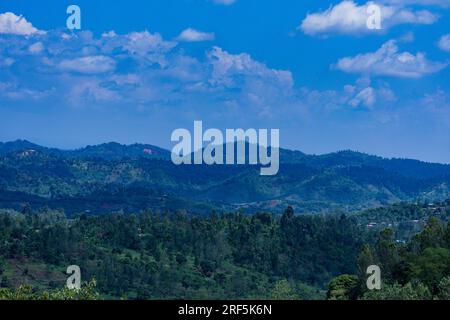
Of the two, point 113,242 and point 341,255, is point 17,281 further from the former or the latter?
point 341,255

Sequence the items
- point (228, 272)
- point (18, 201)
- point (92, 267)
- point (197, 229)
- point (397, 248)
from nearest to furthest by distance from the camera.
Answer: point (397, 248) < point (92, 267) < point (228, 272) < point (197, 229) < point (18, 201)

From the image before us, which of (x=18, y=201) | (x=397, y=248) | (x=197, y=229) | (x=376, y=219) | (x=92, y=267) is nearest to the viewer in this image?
(x=397, y=248)

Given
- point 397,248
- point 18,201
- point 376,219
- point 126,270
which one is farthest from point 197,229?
point 18,201

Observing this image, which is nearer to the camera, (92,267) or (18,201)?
(92,267)

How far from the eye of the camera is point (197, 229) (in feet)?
307

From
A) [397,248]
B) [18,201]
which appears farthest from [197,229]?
[18,201]

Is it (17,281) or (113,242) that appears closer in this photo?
(17,281)

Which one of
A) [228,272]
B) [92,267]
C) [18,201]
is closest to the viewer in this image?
[92,267]

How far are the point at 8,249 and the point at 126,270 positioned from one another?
13085 millimetres

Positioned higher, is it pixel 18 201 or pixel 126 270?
pixel 18 201

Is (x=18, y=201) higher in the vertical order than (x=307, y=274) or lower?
higher
